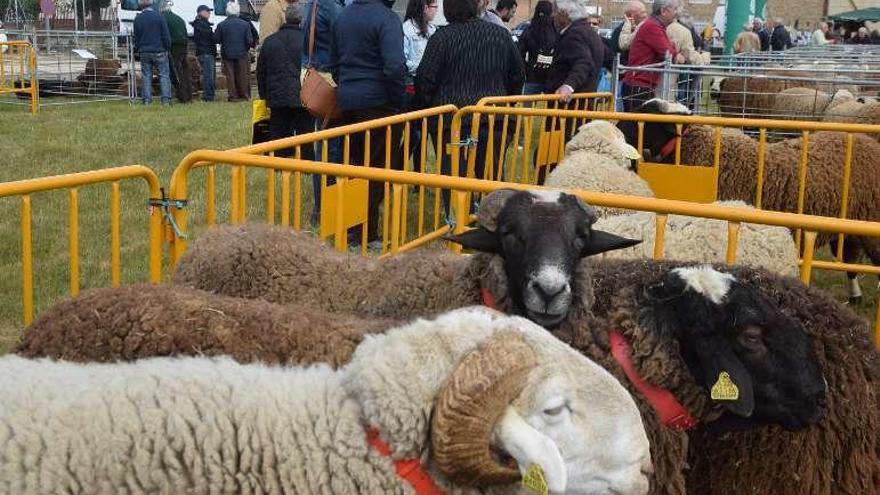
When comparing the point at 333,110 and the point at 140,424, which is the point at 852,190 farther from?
the point at 140,424

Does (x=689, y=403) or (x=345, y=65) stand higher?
(x=345, y=65)

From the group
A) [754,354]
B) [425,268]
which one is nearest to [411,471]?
[754,354]

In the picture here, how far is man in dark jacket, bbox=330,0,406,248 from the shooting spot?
675cm

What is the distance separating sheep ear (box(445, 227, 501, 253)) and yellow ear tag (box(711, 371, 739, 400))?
3.10 feet

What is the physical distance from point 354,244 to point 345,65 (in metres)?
1.52

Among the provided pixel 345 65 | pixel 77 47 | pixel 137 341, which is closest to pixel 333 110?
pixel 345 65

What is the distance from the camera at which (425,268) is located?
12.2 feet

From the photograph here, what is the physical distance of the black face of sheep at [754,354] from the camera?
2.88 metres

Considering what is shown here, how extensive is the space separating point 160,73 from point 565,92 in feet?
34.5

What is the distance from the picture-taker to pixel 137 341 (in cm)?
298

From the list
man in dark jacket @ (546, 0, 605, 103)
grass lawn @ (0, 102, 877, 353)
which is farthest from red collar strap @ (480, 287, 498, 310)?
man in dark jacket @ (546, 0, 605, 103)

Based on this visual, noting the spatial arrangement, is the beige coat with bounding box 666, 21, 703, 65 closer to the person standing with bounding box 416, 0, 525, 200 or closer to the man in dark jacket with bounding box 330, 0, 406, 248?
the person standing with bounding box 416, 0, 525, 200

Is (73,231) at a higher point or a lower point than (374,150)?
lower

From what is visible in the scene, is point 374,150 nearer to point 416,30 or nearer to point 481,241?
point 416,30
